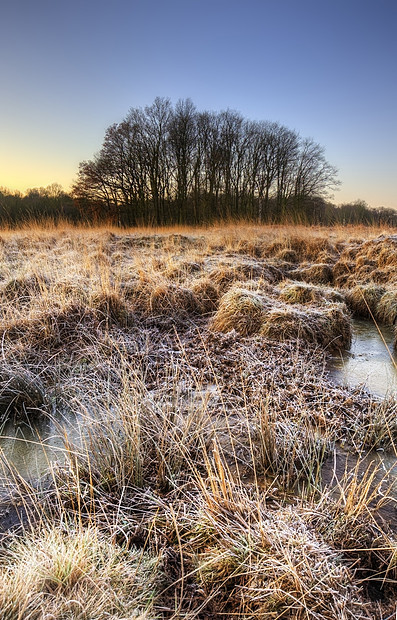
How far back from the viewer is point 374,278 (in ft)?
20.0

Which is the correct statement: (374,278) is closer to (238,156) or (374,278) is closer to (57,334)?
(57,334)

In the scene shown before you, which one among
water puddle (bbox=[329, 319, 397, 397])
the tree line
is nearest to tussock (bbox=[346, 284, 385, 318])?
water puddle (bbox=[329, 319, 397, 397])

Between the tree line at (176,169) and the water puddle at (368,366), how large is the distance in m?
17.0

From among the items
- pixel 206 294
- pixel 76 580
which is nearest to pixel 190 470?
pixel 76 580

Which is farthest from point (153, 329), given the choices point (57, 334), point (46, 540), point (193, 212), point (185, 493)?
point (193, 212)

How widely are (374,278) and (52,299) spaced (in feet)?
18.0

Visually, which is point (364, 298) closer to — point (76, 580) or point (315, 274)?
point (315, 274)

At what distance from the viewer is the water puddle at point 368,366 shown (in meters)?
2.89

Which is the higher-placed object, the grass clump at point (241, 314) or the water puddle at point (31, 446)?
the grass clump at point (241, 314)

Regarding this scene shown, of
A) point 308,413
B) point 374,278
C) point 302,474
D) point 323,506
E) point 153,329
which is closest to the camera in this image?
point 323,506

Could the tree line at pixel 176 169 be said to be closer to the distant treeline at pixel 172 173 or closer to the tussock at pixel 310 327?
the distant treeline at pixel 172 173

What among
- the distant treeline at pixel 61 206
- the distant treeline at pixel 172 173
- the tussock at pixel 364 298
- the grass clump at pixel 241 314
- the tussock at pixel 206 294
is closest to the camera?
the grass clump at pixel 241 314

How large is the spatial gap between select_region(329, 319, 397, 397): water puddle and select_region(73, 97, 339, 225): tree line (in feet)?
55.8

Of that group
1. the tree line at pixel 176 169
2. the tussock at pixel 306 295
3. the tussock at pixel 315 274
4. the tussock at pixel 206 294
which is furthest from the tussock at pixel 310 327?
the tree line at pixel 176 169
